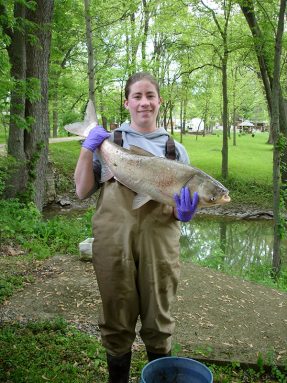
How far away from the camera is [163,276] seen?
102 inches

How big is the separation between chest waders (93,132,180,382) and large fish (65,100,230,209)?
0.08 metres

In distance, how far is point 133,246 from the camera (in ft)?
8.22

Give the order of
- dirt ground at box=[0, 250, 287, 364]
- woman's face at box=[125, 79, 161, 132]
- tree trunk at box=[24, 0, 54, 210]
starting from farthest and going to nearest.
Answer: tree trunk at box=[24, 0, 54, 210], dirt ground at box=[0, 250, 287, 364], woman's face at box=[125, 79, 161, 132]

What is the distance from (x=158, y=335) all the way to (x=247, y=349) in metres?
1.95

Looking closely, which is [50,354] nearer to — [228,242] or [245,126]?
[228,242]

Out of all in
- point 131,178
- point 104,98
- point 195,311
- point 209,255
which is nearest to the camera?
point 131,178

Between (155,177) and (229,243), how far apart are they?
1005 centimetres

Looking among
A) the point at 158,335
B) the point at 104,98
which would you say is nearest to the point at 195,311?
the point at 158,335

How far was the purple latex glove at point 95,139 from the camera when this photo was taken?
2611mm

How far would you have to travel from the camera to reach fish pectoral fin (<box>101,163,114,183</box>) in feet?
8.61

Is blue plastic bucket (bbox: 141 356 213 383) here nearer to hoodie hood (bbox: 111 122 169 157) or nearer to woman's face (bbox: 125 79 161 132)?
hoodie hood (bbox: 111 122 169 157)

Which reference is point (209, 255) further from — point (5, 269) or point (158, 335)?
point (158, 335)

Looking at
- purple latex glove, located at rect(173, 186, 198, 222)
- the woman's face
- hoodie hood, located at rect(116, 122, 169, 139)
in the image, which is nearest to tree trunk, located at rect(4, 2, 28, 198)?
hoodie hood, located at rect(116, 122, 169, 139)

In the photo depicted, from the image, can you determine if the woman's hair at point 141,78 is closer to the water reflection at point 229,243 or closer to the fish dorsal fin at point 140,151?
the fish dorsal fin at point 140,151
